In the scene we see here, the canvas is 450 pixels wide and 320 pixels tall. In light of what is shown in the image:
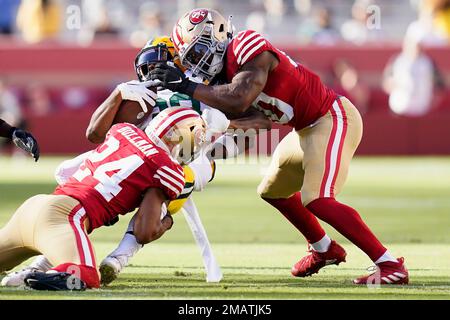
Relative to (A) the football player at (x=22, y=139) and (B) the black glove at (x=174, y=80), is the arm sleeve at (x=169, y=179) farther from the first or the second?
(A) the football player at (x=22, y=139)

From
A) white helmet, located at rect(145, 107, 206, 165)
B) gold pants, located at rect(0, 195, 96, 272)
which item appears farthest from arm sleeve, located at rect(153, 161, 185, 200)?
gold pants, located at rect(0, 195, 96, 272)

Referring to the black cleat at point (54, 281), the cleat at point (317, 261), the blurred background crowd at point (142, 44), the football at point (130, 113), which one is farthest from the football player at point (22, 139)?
the blurred background crowd at point (142, 44)

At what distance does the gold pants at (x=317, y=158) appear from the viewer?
7516mm

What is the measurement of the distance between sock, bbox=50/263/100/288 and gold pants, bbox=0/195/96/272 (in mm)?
31

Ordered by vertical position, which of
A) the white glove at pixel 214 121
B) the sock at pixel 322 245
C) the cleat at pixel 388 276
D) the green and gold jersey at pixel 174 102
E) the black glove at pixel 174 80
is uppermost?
the black glove at pixel 174 80

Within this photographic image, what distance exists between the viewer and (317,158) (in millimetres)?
7586

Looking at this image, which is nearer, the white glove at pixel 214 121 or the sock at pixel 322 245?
the white glove at pixel 214 121

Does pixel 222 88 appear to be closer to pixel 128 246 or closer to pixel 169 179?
pixel 169 179

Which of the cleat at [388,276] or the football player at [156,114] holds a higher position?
the football player at [156,114]

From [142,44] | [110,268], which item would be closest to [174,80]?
[110,268]

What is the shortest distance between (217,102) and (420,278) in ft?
5.89

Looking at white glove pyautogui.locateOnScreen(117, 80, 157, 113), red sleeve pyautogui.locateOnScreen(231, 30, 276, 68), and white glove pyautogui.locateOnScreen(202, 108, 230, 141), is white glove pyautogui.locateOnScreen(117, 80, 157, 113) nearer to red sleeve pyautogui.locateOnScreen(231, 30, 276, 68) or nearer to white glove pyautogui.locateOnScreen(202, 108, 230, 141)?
white glove pyautogui.locateOnScreen(202, 108, 230, 141)

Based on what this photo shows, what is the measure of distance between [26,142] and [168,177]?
154 cm

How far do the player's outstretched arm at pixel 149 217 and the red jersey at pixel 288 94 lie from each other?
1.11m
